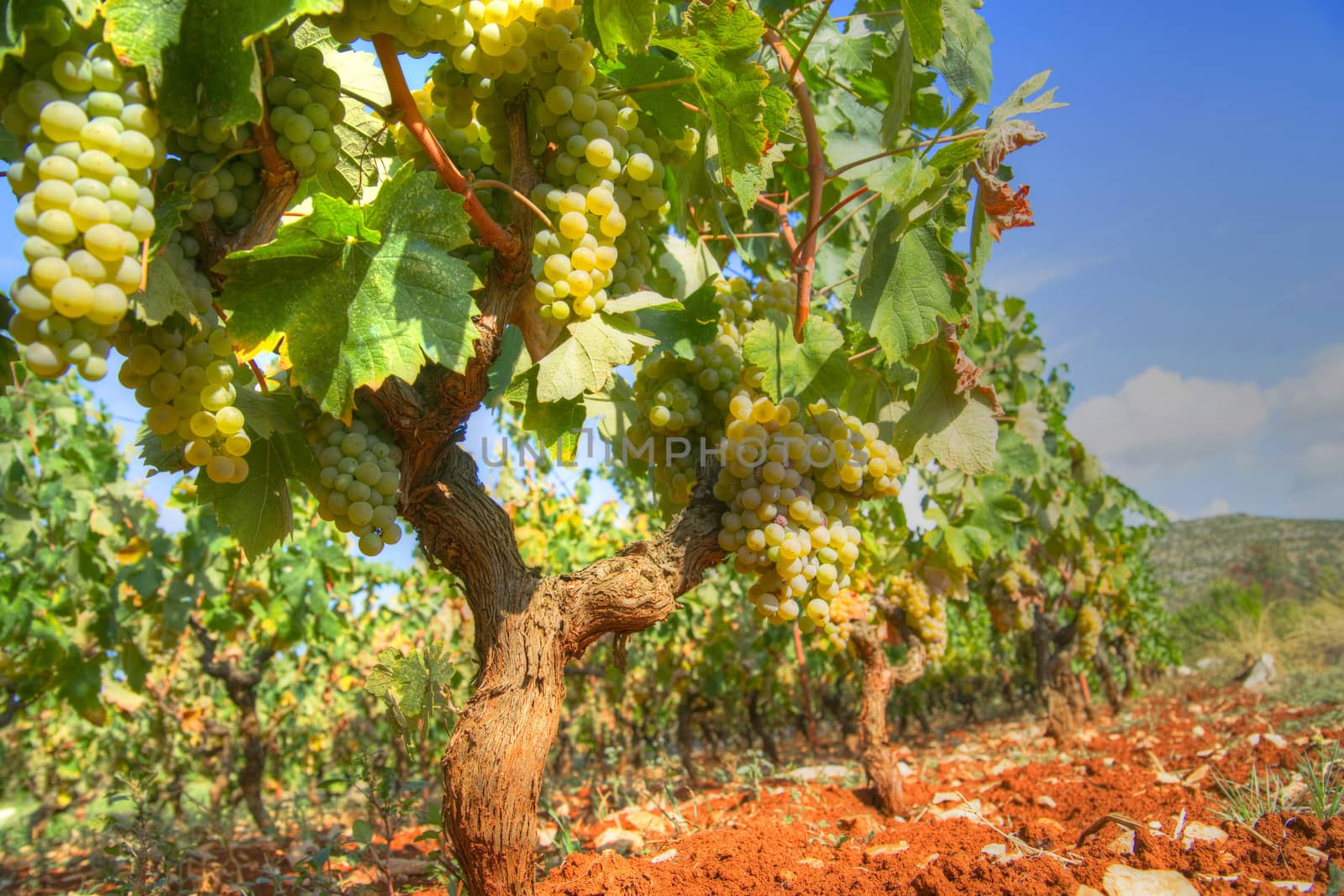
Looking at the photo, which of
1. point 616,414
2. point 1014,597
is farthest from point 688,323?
point 1014,597

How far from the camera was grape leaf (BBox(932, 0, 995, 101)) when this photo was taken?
2.06 meters

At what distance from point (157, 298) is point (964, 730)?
963 cm

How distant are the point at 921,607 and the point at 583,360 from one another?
11.5 ft

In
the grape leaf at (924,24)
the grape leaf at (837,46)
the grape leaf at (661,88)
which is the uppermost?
the grape leaf at (837,46)

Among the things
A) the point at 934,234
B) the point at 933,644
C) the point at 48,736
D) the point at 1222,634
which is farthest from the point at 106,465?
the point at 1222,634

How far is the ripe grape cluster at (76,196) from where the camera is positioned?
3.27ft

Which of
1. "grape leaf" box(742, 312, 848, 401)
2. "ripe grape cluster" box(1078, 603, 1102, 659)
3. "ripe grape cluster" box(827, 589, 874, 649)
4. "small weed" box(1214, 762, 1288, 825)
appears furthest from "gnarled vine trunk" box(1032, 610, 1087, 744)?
"grape leaf" box(742, 312, 848, 401)

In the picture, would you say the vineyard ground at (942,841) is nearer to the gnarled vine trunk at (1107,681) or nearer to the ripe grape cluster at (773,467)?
the ripe grape cluster at (773,467)

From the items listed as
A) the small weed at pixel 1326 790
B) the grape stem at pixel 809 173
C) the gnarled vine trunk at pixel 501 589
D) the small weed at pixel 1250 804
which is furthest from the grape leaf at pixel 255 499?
the small weed at pixel 1326 790

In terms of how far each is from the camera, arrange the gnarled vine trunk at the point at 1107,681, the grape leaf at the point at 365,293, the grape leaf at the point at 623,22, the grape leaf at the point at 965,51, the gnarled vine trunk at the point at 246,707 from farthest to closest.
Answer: the gnarled vine trunk at the point at 1107,681 < the gnarled vine trunk at the point at 246,707 < the grape leaf at the point at 965,51 < the grape leaf at the point at 623,22 < the grape leaf at the point at 365,293

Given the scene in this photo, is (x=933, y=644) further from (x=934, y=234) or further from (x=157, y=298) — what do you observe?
(x=157, y=298)

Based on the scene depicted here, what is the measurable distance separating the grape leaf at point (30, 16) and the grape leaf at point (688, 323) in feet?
4.25

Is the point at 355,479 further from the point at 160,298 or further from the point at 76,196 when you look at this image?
the point at 76,196

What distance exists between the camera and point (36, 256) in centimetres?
100
